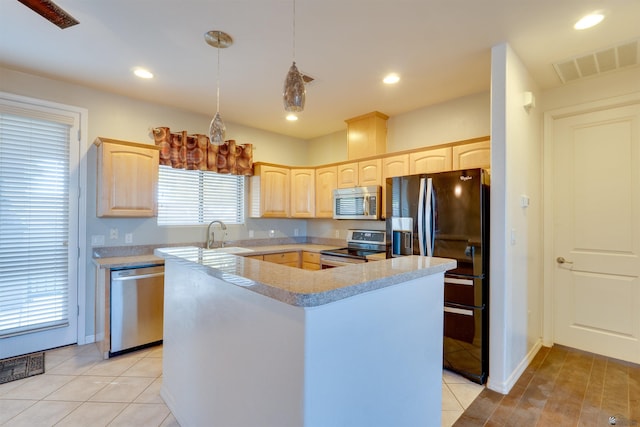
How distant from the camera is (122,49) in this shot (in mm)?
2428

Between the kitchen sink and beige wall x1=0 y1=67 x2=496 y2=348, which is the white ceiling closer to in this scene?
beige wall x1=0 y1=67 x2=496 y2=348

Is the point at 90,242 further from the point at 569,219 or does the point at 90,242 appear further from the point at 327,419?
the point at 569,219

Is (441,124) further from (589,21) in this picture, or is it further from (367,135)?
(589,21)

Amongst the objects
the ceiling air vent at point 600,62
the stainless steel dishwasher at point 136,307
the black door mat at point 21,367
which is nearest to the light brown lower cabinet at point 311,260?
the stainless steel dishwasher at point 136,307

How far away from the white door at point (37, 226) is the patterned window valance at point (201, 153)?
32.3 inches

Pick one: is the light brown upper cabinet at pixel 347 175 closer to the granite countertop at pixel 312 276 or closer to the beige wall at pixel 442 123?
the beige wall at pixel 442 123

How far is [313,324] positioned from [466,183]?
1960mm

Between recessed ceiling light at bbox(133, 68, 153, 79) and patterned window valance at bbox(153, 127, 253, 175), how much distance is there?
74 cm

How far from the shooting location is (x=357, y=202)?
386 centimetres

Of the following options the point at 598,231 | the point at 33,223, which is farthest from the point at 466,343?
the point at 33,223

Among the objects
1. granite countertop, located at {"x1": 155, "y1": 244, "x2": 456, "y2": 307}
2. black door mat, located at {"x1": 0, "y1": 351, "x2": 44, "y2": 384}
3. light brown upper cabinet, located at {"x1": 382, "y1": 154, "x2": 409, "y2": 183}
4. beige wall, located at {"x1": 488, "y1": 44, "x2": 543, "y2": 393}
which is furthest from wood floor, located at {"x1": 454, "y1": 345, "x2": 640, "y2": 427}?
black door mat, located at {"x1": 0, "y1": 351, "x2": 44, "y2": 384}

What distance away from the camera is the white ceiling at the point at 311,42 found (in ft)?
6.36

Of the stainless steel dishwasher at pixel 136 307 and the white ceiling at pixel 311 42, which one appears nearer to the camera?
the white ceiling at pixel 311 42

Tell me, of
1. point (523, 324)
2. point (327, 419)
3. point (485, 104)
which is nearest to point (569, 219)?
point (523, 324)
